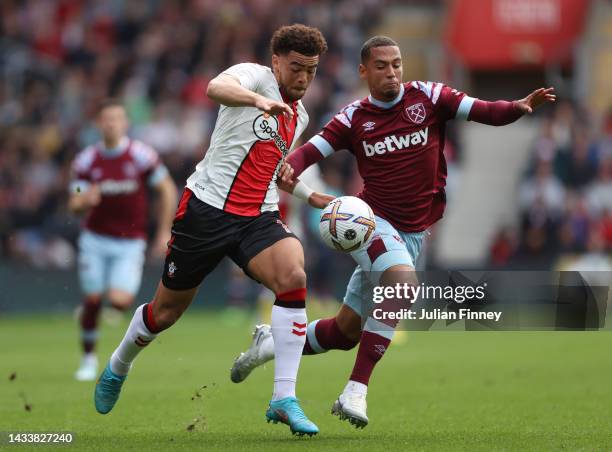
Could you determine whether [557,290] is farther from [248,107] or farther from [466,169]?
[466,169]

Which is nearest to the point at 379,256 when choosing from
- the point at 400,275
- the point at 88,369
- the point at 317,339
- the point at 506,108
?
the point at 400,275

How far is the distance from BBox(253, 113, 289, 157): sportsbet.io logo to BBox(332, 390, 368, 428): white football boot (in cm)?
165

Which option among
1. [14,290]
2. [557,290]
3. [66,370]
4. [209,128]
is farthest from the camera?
[209,128]

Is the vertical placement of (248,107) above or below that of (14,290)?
above

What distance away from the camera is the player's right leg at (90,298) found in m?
12.4

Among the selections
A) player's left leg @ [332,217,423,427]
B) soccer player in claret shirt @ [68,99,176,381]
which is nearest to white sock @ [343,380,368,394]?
player's left leg @ [332,217,423,427]

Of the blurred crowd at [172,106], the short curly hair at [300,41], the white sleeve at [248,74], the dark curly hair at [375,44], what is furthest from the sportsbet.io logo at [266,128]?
the blurred crowd at [172,106]

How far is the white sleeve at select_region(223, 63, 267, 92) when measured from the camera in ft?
25.2

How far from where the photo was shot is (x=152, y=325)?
27.3 feet

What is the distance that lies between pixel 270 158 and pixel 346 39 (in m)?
16.7

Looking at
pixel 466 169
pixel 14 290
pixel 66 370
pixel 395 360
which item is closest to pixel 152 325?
pixel 66 370

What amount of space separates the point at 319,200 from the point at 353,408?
57.5 inches

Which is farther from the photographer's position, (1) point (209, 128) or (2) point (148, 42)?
(2) point (148, 42)

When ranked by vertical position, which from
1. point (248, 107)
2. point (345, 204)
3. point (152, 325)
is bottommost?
point (152, 325)
